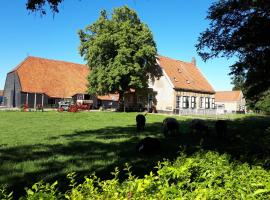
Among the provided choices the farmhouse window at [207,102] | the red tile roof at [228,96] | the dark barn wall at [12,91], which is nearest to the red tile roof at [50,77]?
the dark barn wall at [12,91]

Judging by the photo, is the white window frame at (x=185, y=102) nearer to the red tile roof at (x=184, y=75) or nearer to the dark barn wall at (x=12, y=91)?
the red tile roof at (x=184, y=75)

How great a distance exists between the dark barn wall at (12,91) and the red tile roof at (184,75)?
77.7ft

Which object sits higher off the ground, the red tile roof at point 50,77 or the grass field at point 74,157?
the red tile roof at point 50,77

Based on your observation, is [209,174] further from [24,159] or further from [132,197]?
[24,159]

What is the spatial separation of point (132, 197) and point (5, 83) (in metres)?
62.4

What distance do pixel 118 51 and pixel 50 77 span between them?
17.2 m

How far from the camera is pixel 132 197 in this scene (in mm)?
3166

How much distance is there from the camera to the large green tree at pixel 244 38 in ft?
62.0

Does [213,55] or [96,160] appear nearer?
[96,160]

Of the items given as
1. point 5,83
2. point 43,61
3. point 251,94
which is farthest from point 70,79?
point 251,94

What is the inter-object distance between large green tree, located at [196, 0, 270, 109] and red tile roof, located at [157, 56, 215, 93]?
30233 mm

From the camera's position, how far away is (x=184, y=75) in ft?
189

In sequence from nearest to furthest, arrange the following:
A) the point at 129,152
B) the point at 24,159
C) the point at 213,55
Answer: the point at 24,159, the point at 129,152, the point at 213,55

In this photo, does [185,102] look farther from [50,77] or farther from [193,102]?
[50,77]
